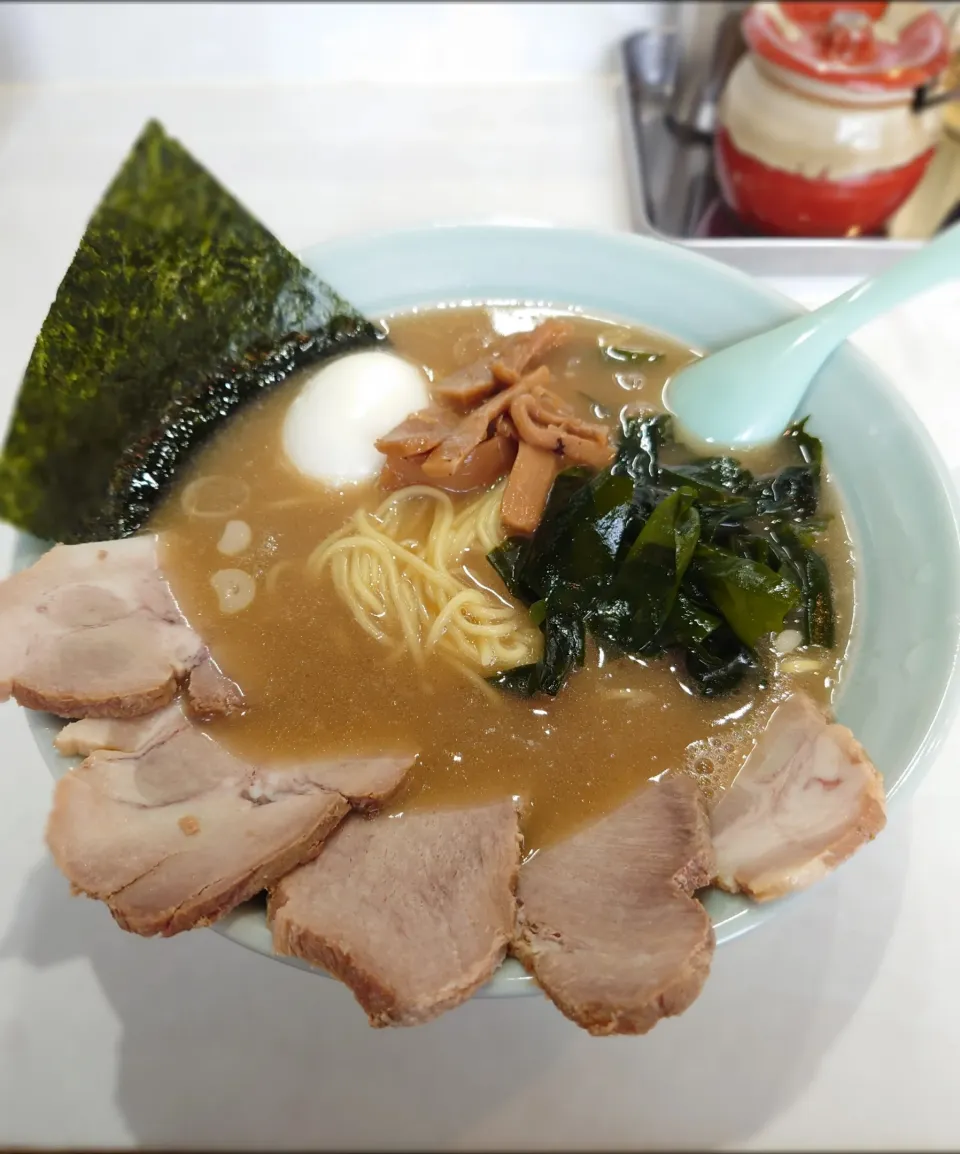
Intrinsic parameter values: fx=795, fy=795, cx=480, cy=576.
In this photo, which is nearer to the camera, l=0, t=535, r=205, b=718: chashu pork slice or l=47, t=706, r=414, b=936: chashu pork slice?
l=47, t=706, r=414, b=936: chashu pork slice

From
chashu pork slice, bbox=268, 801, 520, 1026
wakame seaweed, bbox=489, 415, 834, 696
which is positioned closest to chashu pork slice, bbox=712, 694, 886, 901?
wakame seaweed, bbox=489, 415, 834, 696

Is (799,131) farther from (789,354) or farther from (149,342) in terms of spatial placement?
(149,342)

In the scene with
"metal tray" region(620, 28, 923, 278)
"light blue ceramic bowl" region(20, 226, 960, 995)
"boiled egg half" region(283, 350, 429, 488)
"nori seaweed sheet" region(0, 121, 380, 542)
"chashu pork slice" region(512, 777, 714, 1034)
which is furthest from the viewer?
"metal tray" region(620, 28, 923, 278)

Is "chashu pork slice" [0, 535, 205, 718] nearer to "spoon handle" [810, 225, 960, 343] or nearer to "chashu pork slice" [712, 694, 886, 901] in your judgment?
"chashu pork slice" [712, 694, 886, 901]

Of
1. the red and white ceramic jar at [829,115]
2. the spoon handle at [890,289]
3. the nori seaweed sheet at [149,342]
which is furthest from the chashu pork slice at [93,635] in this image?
the red and white ceramic jar at [829,115]

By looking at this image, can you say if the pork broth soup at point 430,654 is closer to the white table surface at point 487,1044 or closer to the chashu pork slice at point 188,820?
the chashu pork slice at point 188,820

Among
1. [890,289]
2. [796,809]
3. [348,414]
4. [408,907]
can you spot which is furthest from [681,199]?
[408,907]
